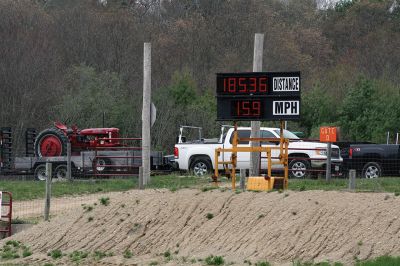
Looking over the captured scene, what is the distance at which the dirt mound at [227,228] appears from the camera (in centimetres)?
1845

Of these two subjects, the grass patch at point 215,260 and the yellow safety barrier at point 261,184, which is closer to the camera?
the grass patch at point 215,260

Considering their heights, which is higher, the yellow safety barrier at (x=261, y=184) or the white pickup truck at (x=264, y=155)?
the white pickup truck at (x=264, y=155)

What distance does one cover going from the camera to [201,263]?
754 inches

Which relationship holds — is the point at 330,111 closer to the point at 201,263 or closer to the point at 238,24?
the point at 238,24

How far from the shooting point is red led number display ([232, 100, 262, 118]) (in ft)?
76.4

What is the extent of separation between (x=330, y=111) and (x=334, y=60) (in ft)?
67.6

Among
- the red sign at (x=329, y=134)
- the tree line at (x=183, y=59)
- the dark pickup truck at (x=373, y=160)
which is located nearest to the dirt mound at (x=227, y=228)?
the red sign at (x=329, y=134)

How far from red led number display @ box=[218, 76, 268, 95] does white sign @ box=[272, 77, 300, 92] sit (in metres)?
0.24

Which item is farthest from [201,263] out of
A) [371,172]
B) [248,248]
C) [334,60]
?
[334,60]

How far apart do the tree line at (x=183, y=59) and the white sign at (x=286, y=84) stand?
23093 millimetres

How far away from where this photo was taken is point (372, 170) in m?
33.7

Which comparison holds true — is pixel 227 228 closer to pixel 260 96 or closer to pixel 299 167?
pixel 260 96

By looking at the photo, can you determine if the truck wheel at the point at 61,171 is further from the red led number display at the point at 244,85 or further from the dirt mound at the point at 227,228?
the red led number display at the point at 244,85

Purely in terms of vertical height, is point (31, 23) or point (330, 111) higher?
point (31, 23)
